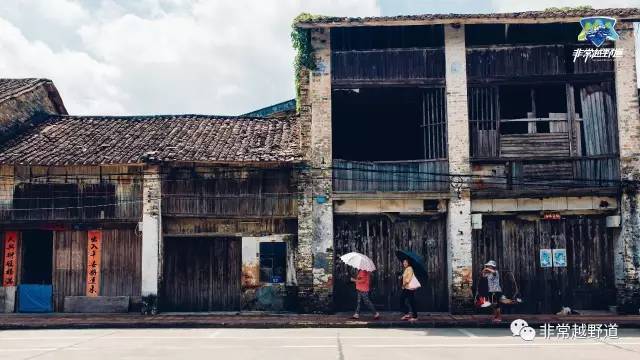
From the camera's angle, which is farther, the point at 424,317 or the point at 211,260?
the point at 211,260

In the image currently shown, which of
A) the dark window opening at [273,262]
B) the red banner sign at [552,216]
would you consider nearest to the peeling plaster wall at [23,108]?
the dark window opening at [273,262]

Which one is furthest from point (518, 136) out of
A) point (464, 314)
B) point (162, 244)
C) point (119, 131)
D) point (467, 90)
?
point (119, 131)

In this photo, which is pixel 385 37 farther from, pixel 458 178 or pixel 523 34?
pixel 458 178

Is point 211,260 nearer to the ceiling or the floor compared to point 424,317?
nearer to the ceiling

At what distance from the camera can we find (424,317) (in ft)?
48.2

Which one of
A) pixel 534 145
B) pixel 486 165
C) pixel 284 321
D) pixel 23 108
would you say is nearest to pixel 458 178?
pixel 486 165

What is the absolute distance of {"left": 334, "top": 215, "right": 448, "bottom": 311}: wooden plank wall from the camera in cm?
1596

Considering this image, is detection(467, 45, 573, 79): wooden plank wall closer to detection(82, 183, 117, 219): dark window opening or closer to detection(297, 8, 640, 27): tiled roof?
detection(297, 8, 640, 27): tiled roof

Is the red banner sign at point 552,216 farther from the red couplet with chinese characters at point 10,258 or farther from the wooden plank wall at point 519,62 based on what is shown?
the red couplet with chinese characters at point 10,258

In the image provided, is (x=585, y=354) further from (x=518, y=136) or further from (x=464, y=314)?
(x=518, y=136)

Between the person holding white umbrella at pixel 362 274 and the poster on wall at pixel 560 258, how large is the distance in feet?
16.6

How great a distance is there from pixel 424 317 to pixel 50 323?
30.5ft

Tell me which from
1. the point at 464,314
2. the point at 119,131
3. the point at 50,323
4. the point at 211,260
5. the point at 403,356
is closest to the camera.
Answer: the point at 403,356

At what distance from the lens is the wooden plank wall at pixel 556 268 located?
1566 centimetres
